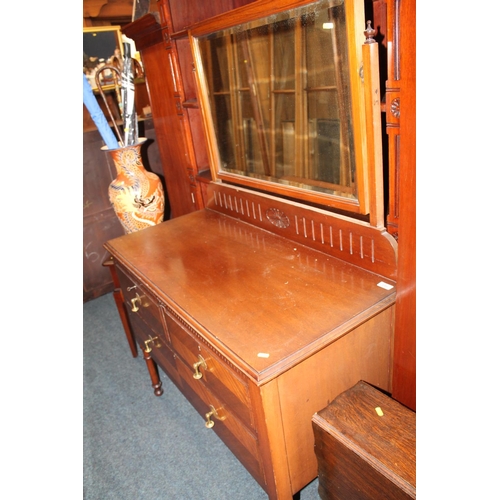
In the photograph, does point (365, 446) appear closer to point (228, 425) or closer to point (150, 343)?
point (228, 425)

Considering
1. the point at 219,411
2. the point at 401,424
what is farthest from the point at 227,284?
the point at 401,424

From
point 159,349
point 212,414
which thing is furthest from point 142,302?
point 212,414

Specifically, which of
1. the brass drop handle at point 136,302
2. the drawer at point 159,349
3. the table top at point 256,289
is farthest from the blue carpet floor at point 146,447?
the table top at point 256,289

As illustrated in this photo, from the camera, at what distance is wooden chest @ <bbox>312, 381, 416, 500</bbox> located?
85 centimetres

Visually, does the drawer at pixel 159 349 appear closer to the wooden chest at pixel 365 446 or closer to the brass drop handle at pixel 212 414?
the brass drop handle at pixel 212 414

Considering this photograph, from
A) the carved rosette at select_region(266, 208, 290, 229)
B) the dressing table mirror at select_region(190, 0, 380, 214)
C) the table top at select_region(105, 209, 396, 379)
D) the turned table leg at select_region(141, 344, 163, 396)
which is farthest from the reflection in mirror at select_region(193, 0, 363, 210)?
the turned table leg at select_region(141, 344, 163, 396)

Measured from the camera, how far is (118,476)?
1.53 meters

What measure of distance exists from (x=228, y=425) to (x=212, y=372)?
181 mm

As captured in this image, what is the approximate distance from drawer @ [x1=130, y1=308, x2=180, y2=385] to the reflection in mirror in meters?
0.69

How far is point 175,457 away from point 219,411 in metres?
0.55

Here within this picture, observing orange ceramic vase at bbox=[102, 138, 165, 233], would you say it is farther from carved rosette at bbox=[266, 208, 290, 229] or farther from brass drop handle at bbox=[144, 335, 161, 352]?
carved rosette at bbox=[266, 208, 290, 229]
